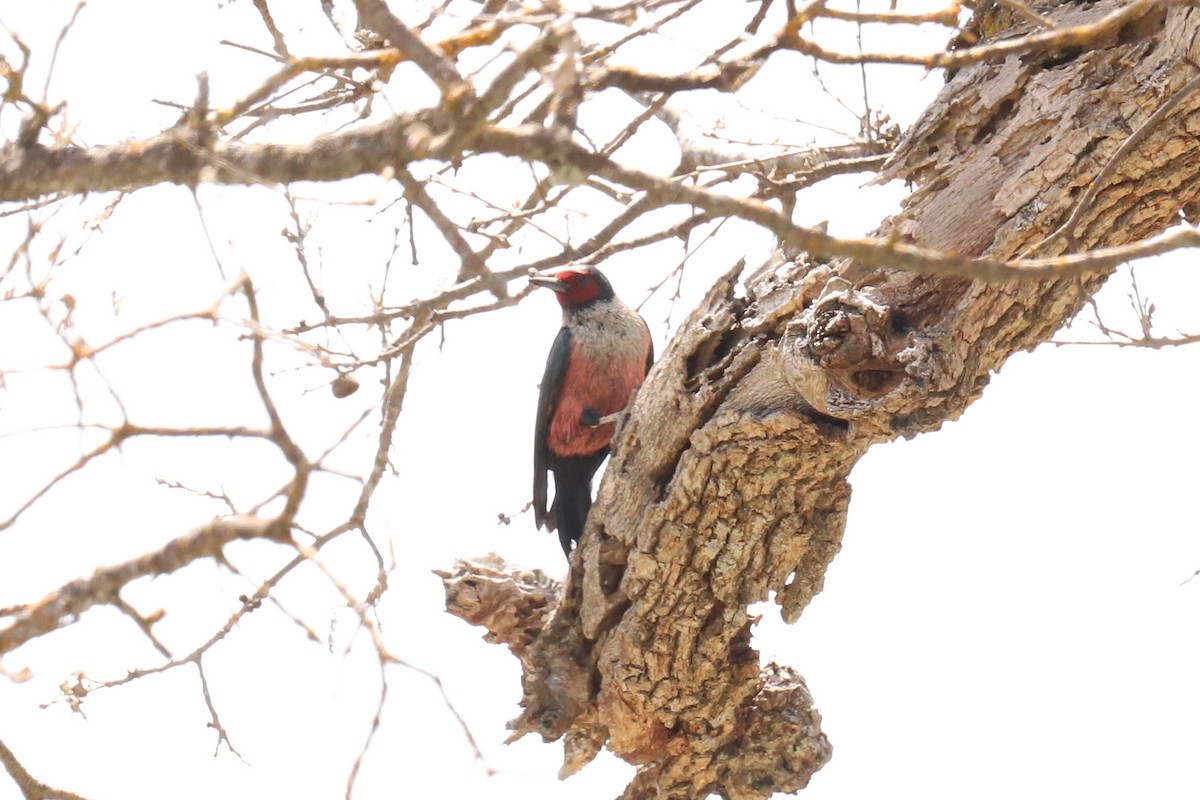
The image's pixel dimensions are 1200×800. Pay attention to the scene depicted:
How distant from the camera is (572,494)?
5.60m

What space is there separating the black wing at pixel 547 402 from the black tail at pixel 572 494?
7cm

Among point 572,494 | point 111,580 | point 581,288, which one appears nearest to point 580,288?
point 581,288

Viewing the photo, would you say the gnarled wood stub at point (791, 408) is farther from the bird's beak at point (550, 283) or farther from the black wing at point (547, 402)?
the bird's beak at point (550, 283)

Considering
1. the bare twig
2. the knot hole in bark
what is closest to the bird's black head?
the knot hole in bark

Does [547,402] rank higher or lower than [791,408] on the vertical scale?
higher

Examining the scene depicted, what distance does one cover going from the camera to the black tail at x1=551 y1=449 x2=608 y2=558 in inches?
214

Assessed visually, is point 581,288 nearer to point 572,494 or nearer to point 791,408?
point 572,494

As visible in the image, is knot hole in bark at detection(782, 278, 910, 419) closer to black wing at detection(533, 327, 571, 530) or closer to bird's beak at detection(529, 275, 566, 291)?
bird's beak at detection(529, 275, 566, 291)

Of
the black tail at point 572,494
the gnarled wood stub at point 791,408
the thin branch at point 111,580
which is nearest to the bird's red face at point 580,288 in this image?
the black tail at point 572,494

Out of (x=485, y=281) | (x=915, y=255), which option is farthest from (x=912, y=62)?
(x=485, y=281)

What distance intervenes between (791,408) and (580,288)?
2.70 metres

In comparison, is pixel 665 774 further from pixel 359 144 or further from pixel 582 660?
pixel 359 144

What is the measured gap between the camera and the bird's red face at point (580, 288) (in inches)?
233

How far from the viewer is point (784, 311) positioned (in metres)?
3.46
